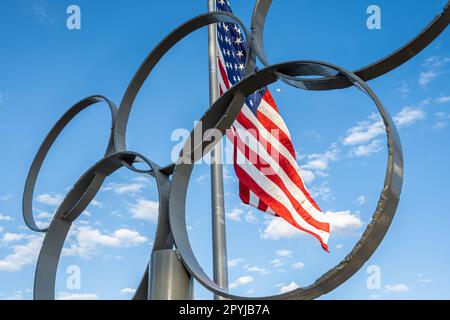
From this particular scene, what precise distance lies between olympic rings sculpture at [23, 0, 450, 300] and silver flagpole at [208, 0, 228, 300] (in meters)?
1.61

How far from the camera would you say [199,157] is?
3949mm

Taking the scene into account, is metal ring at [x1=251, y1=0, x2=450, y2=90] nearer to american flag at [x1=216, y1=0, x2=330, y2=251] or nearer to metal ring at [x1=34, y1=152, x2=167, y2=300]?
metal ring at [x1=34, y1=152, x2=167, y2=300]

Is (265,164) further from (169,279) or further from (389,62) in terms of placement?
(389,62)

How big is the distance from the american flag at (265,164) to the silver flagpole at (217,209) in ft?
0.56

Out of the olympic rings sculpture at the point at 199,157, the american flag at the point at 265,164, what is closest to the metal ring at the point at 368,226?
the olympic rings sculpture at the point at 199,157

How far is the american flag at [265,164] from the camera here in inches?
265

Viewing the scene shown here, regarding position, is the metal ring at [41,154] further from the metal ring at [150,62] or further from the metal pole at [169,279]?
the metal pole at [169,279]

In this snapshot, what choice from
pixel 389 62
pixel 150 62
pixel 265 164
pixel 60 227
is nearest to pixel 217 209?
pixel 265 164

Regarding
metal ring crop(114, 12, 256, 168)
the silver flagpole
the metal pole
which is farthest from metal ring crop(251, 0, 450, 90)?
the silver flagpole

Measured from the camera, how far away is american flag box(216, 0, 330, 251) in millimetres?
6738

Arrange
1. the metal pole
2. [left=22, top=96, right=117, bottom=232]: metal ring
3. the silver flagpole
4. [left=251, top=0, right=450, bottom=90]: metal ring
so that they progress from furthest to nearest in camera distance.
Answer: the silver flagpole
[left=22, top=96, right=117, bottom=232]: metal ring
the metal pole
[left=251, top=0, right=450, bottom=90]: metal ring

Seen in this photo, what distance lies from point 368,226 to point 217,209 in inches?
135

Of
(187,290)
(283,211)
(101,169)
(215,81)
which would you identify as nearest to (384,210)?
(187,290)
